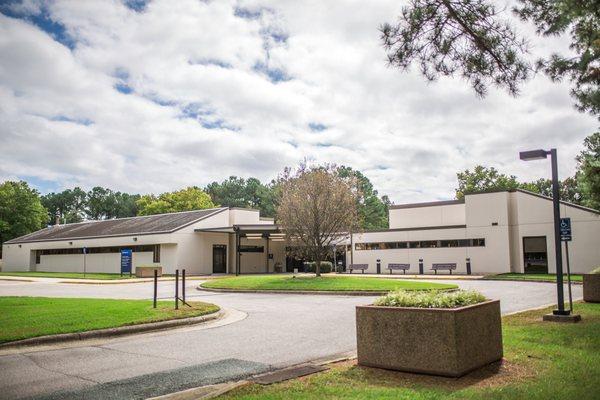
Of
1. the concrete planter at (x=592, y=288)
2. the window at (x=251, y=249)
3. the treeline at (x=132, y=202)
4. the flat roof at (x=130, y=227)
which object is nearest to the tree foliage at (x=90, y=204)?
the treeline at (x=132, y=202)

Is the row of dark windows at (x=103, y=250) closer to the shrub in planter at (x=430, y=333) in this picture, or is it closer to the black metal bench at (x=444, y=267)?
the black metal bench at (x=444, y=267)

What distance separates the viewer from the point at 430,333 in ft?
21.4

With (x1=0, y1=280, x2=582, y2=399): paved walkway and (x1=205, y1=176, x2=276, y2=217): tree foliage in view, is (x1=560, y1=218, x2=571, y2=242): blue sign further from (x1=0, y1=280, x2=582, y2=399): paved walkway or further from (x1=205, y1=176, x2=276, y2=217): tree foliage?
(x1=205, y1=176, x2=276, y2=217): tree foliage

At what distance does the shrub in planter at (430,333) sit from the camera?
6.42 metres

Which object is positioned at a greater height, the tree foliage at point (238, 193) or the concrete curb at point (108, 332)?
the tree foliage at point (238, 193)

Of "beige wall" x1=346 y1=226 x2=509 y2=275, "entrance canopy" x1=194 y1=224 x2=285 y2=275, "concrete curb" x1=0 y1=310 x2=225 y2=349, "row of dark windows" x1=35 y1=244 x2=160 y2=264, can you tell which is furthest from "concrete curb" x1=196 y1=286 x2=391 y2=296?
"row of dark windows" x1=35 y1=244 x2=160 y2=264

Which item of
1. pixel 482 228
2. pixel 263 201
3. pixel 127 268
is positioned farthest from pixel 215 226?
pixel 263 201

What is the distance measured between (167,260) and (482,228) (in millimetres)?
24319

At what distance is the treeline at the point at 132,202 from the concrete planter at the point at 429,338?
25.0 meters

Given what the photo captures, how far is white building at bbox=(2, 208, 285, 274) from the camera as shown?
41.6m

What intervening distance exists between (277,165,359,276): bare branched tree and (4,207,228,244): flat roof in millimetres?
16437

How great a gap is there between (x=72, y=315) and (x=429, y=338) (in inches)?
360

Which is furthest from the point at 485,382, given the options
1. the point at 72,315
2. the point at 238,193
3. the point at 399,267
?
the point at 238,193

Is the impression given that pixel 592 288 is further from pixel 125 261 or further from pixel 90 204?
pixel 90 204
